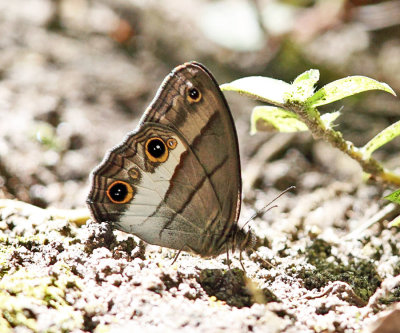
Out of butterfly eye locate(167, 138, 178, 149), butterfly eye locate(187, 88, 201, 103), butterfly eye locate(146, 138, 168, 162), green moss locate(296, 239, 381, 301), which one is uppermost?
butterfly eye locate(187, 88, 201, 103)

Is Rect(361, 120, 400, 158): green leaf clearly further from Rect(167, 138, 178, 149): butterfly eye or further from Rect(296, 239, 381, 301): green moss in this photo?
Rect(167, 138, 178, 149): butterfly eye

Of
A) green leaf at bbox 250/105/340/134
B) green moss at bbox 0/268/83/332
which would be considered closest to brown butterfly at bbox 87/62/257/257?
green leaf at bbox 250/105/340/134

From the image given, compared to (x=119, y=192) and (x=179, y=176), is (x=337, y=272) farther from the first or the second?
(x=119, y=192)

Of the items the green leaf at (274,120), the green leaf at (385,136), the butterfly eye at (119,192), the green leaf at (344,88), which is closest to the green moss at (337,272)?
the green leaf at (385,136)

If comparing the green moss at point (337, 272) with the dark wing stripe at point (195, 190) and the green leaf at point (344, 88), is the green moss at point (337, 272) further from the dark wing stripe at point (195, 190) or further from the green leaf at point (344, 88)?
the green leaf at point (344, 88)

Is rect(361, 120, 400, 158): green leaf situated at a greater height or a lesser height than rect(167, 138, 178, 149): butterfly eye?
greater

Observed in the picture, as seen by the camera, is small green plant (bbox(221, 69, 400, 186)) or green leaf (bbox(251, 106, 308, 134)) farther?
green leaf (bbox(251, 106, 308, 134))

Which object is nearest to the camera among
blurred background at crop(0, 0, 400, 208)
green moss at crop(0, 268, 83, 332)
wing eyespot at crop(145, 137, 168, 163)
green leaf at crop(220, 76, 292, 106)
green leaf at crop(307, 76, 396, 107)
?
green moss at crop(0, 268, 83, 332)
